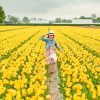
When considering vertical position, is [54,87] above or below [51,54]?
below

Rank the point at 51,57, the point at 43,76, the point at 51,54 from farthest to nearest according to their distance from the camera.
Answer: the point at 51,54 < the point at 51,57 < the point at 43,76

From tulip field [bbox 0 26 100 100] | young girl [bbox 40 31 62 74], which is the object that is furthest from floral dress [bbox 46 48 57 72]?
tulip field [bbox 0 26 100 100]

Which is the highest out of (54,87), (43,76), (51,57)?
(43,76)

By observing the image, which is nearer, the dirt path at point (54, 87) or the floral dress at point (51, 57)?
the dirt path at point (54, 87)

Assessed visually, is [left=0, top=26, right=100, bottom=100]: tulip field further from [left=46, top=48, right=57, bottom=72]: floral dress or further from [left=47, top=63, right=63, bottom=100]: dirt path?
[left=46, top=48, right=57, bottom=72]: floral dress

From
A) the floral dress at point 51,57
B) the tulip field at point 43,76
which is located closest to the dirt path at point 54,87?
the tulip field at point 43,76

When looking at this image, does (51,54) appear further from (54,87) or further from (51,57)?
(54,87)

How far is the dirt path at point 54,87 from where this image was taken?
866cm

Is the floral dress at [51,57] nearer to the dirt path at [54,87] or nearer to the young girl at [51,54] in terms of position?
the young girl at [51,54]

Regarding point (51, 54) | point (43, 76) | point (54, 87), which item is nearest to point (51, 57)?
point (51, 54)

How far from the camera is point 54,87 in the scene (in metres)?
9.77

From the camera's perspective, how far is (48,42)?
11.8 metres

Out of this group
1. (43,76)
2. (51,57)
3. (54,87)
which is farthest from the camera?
(51,57)

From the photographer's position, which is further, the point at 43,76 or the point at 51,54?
the point at 51,54
